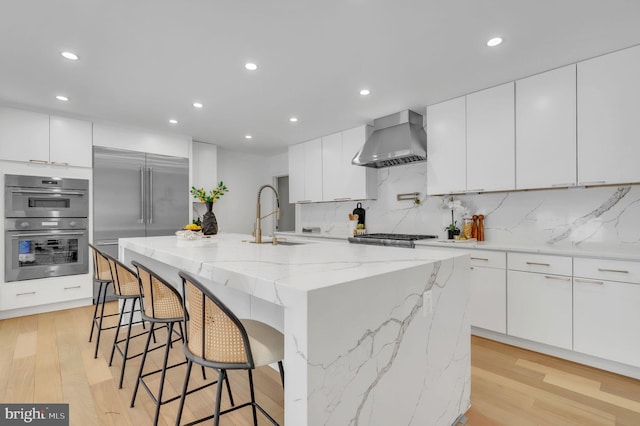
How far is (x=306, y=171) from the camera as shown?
5234 millimetres

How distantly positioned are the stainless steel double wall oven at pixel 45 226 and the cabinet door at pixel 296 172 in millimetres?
2917

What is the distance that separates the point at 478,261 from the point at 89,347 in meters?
3.64

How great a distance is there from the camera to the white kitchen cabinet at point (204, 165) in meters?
5.25

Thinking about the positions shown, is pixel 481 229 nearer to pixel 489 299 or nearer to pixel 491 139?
pixel 489 299

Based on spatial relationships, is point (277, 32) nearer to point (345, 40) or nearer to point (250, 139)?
point (345, 40)

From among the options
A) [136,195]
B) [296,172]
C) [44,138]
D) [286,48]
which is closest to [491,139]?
[286,48]

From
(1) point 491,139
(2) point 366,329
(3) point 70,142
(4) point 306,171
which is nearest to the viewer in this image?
(2) point 366,329

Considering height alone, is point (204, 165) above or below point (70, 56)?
below

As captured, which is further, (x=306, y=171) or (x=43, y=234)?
(x=306, y=171)

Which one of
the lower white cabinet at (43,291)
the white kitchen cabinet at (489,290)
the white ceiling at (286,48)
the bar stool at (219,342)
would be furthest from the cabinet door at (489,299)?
the lower white cabinet at (43,291)

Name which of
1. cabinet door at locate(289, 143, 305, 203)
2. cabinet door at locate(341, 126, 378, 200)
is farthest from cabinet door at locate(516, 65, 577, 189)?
cabinet door at locate(289, 143, 305, 203)

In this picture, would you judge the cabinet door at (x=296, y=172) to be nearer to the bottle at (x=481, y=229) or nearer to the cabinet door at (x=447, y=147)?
the cabinet door at (x=447, y=147)

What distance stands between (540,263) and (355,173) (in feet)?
8.14

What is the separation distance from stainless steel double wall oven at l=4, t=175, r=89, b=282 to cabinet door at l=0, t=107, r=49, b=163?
0.83 feet
